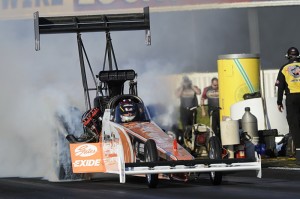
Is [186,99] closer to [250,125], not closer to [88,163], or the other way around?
[250,125]

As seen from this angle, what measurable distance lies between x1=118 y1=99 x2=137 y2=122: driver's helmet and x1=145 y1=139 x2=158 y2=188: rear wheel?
1.82m

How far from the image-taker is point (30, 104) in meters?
20.3

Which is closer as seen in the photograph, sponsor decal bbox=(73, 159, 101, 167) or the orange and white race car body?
the orange and white race car body

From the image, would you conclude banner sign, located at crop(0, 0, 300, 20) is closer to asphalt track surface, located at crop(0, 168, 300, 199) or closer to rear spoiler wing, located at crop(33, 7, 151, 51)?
rear spoiler wing, located at crop(33, 7, 151, 51)

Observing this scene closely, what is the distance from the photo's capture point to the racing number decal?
→ 15875 millimetres

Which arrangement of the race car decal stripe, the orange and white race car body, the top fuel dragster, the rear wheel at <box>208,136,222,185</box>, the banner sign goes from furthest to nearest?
the banner sign, the race car decal stripe, the rear wheel at <box>208,136,222,185</box>, the top fuel dragster, the orange and white race car body

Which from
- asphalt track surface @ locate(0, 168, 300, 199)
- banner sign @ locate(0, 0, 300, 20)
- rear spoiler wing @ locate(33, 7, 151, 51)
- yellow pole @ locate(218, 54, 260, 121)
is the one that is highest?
banner sign @ locate(0, 0, 300, 20)

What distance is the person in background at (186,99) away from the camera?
2480 cm

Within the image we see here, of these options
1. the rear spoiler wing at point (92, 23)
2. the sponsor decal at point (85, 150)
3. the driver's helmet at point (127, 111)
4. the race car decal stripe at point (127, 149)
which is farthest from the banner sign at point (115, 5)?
the race car decal stripe at point (127, 149)

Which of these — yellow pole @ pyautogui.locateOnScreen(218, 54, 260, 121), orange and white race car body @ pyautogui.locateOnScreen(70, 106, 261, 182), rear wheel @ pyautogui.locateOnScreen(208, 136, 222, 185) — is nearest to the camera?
orange and white race car body @ pyautogui.locateOnScreen(70, 106, 261, 182)

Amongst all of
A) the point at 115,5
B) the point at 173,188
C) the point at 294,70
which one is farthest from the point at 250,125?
the point at 115,5

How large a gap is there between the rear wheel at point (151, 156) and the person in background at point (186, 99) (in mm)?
10278

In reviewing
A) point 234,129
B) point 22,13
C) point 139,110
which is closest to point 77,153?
point 139,110

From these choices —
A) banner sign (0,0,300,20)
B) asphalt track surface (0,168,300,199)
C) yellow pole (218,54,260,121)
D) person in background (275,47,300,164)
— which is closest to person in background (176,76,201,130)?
yellow pole (218,54,260,121)
